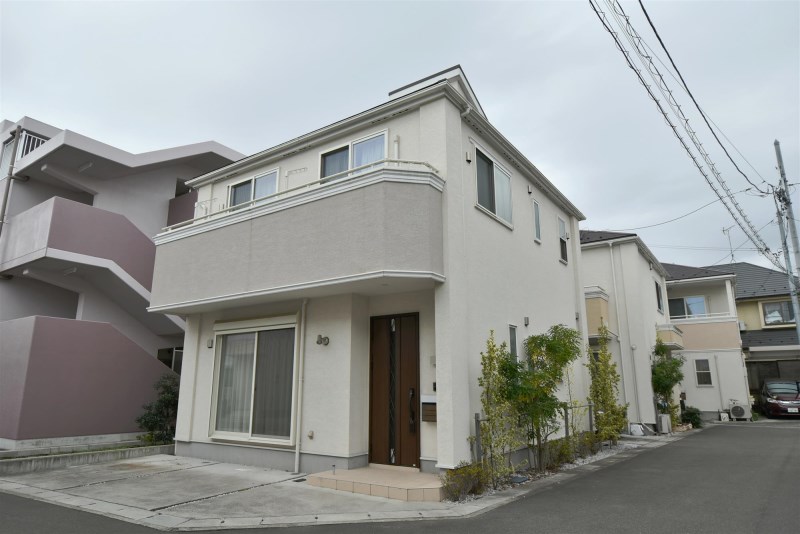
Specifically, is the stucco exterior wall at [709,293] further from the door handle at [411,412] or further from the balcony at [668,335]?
the door handle at [411,412]

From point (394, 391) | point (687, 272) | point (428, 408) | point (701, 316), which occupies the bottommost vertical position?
point (428, 408)

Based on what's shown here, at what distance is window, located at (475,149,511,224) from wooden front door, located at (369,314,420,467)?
9.10ft

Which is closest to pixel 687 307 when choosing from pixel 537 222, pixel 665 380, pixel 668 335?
pixel 668 335

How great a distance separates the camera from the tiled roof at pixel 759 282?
25808 mm

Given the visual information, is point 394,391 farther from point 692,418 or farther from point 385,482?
point 692,418

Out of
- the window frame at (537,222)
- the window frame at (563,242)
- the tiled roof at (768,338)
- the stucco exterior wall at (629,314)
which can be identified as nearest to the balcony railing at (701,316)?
the tiled roof at (768,338)

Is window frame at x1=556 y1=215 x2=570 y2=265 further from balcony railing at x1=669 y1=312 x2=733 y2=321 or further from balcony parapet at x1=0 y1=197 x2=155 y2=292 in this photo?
balcony railing at x1=669 y1=312 x2=733 y2=321

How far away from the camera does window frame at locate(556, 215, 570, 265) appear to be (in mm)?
12383

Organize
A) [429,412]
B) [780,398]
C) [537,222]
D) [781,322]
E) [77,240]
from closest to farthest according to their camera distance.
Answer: [429,412] → [537,222] → [77,240] → [780,398] → [781,322]

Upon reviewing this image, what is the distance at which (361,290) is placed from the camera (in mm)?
7824

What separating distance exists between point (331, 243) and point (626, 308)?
11743mm

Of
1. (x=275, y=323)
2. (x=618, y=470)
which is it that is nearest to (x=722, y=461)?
(x=618, y=470)

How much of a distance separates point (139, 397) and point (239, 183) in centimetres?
575

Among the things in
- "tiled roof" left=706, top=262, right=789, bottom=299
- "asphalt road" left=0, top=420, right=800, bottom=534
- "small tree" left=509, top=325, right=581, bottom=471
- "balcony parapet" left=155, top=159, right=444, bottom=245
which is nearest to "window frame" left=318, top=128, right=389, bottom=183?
"balcony parapet" left=155, top=159, right=444, bottom=245
